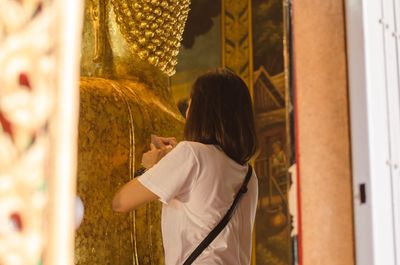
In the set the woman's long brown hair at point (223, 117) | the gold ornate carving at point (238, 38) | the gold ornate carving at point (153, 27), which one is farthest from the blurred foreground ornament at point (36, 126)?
the gold ornate carving at point (238, 38)

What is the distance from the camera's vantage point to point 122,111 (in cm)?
205

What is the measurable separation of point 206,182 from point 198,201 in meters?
0.05

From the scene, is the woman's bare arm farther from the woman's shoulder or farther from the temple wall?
the temple wall

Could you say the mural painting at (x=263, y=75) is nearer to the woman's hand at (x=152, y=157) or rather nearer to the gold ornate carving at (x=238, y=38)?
the gold ornate carving at (x=238, y=38)

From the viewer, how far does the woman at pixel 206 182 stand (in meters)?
1.66

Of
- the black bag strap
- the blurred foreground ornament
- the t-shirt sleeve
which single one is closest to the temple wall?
the black bag strap

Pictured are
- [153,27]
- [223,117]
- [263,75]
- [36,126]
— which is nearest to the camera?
[36,126]

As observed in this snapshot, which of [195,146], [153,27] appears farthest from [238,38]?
[195,146]

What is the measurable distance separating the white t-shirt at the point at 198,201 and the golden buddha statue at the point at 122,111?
0.79 feet

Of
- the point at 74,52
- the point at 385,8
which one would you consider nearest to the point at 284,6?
the point at 385,8

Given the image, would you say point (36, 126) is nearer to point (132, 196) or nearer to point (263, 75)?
point (132, 196)

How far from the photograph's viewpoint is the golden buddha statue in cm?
193

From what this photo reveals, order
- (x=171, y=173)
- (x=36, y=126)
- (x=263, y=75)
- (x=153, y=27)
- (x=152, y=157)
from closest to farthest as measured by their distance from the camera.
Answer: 1. (x=36, y=126)
2. (x=171, y=173)
3. (x=152, y=157)
4. (x=153, y=27)
5. (x=263, y=75)

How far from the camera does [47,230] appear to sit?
0.50 m
